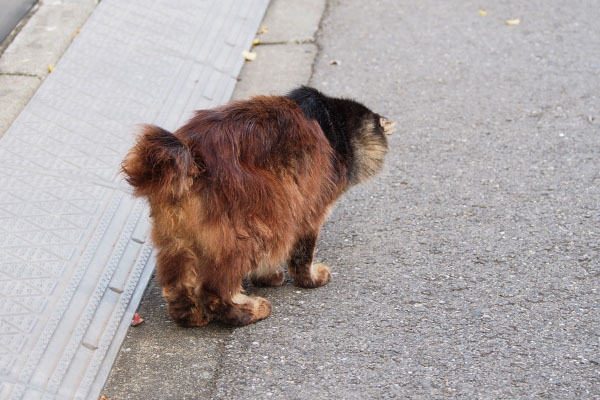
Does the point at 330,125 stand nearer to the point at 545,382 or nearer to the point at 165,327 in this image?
the point at 165,327

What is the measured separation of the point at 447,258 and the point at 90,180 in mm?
2040

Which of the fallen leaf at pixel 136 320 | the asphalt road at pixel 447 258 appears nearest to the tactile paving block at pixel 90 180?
the fallen leaf at pixel 136 320

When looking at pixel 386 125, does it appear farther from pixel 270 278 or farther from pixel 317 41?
pixel 317 41

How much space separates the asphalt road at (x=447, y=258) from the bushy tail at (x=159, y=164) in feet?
2.52

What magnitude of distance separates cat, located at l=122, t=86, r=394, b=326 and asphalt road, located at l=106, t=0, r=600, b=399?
234 mm

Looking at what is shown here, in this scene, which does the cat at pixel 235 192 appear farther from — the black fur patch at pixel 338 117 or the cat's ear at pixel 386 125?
the cat's ear at pixel 386 125

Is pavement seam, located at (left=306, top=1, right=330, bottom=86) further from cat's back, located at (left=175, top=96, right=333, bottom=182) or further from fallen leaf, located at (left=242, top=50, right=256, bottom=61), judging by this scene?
cat's back, located at (left=175, top=96, right=333, bottom=182)

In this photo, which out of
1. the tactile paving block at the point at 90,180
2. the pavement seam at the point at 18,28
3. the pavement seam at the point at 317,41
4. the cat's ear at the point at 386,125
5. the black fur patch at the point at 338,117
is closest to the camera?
the tactile paving block at the point at 90,180

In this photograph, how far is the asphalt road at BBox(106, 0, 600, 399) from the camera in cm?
296

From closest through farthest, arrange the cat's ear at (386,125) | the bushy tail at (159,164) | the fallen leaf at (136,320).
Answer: the bushy tail at (159,164) → the fallen leaf at (136,320) → the cat's ear at (386,125)

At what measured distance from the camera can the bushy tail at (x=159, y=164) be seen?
9.11ft

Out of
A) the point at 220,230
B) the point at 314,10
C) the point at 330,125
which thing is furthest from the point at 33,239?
the point at 314,10

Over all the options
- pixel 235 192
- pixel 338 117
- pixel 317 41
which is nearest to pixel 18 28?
pixel 317 41

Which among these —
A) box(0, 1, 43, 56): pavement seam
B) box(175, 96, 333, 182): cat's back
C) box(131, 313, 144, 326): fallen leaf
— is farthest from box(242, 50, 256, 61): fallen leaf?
box(131, 313, 144, 326): fallen leaf
